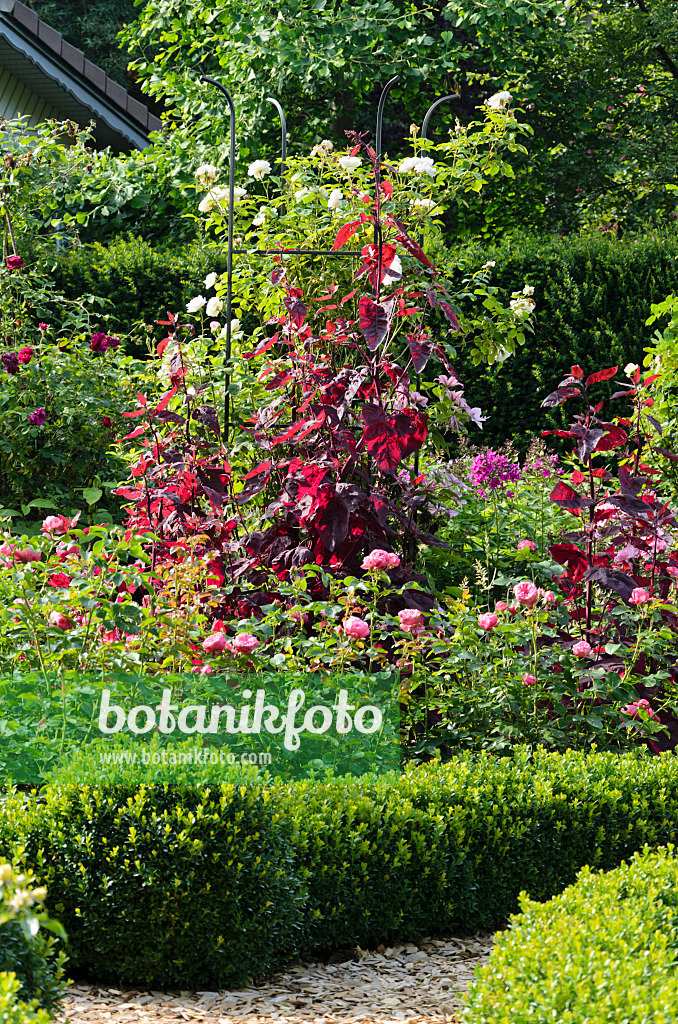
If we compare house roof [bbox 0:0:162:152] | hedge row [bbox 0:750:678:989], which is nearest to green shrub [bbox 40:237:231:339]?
house roof [bbox 0:0:162:152]

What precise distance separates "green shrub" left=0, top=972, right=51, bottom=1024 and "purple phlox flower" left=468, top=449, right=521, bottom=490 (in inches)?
147

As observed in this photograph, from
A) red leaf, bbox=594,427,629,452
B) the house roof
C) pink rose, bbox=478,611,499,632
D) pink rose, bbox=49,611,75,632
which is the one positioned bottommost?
pink rose, bbox=49,611,75,632

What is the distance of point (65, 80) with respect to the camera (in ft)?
36.4

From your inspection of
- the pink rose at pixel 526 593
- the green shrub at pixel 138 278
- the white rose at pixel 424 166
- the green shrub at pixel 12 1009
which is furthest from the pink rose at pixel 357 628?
the green shrub at pixel 138 278

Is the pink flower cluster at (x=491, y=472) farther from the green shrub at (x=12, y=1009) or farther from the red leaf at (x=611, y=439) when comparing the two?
Answer: the green shrub at (x=12, y=1009)

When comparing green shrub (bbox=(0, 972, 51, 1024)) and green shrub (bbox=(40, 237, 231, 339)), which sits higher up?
green shrub (bbox=(40, 237, 231, 339))

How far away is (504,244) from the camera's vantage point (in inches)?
343

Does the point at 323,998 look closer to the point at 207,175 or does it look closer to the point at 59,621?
the point at 59,621

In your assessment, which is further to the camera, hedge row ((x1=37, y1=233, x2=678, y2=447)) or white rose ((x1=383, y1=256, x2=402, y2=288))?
hedge row ((x1=37, y1=233, x2=678, y2=447))

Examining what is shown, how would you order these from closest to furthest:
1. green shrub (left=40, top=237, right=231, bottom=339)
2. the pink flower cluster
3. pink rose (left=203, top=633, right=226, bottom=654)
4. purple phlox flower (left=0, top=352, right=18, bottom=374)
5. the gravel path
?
the gravel path < pink rose (left=203, top=633, right=226, bottom=654) < the pink flower cluster < purple phlox flower (left=0, top=352, right=18, bottom=374) < green shrub (left=40, top=237, right=231, bottom=339)

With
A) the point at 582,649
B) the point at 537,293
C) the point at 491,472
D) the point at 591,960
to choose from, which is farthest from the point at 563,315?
the point at 591,960

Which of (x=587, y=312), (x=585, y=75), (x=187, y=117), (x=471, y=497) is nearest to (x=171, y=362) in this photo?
(x=471, y=497)

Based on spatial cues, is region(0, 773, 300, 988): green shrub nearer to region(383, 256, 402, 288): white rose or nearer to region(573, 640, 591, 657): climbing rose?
region(573, 640, 591, 657): climbing rose

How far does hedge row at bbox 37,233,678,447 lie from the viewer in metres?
8.26
